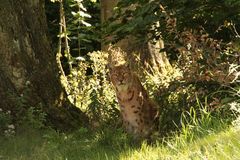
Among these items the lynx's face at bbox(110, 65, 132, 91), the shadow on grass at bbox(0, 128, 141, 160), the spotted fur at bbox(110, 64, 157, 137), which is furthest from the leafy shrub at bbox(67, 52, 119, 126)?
the lynx's face at bbox(110, 65, 132, 91)

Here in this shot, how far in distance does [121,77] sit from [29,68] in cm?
199

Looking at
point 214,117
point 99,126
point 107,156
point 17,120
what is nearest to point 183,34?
point 214,117

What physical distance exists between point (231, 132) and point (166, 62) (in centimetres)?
678

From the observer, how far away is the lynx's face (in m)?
6.35

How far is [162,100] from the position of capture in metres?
6.89

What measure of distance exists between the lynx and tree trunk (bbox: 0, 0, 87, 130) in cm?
162

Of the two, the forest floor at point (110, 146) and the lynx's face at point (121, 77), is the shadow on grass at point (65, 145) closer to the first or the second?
the forest floor at point (110, 146)

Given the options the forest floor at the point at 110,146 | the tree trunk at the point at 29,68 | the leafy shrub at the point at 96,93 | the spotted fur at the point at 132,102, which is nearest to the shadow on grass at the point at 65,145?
the forest floor at the point at 110,146

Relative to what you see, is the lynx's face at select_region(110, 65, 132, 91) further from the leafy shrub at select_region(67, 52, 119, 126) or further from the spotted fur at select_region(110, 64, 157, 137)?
the leafy shrub at select_region(67, 52, 119, 126)

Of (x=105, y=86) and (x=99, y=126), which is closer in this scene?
A: (x=99, y=126)

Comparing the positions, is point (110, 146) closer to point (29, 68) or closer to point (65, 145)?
point (65, 145)

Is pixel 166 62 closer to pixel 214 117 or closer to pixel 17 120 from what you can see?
pixel 17 120

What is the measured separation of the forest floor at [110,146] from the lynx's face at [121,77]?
2.10 feet

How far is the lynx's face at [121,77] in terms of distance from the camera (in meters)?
6.35
